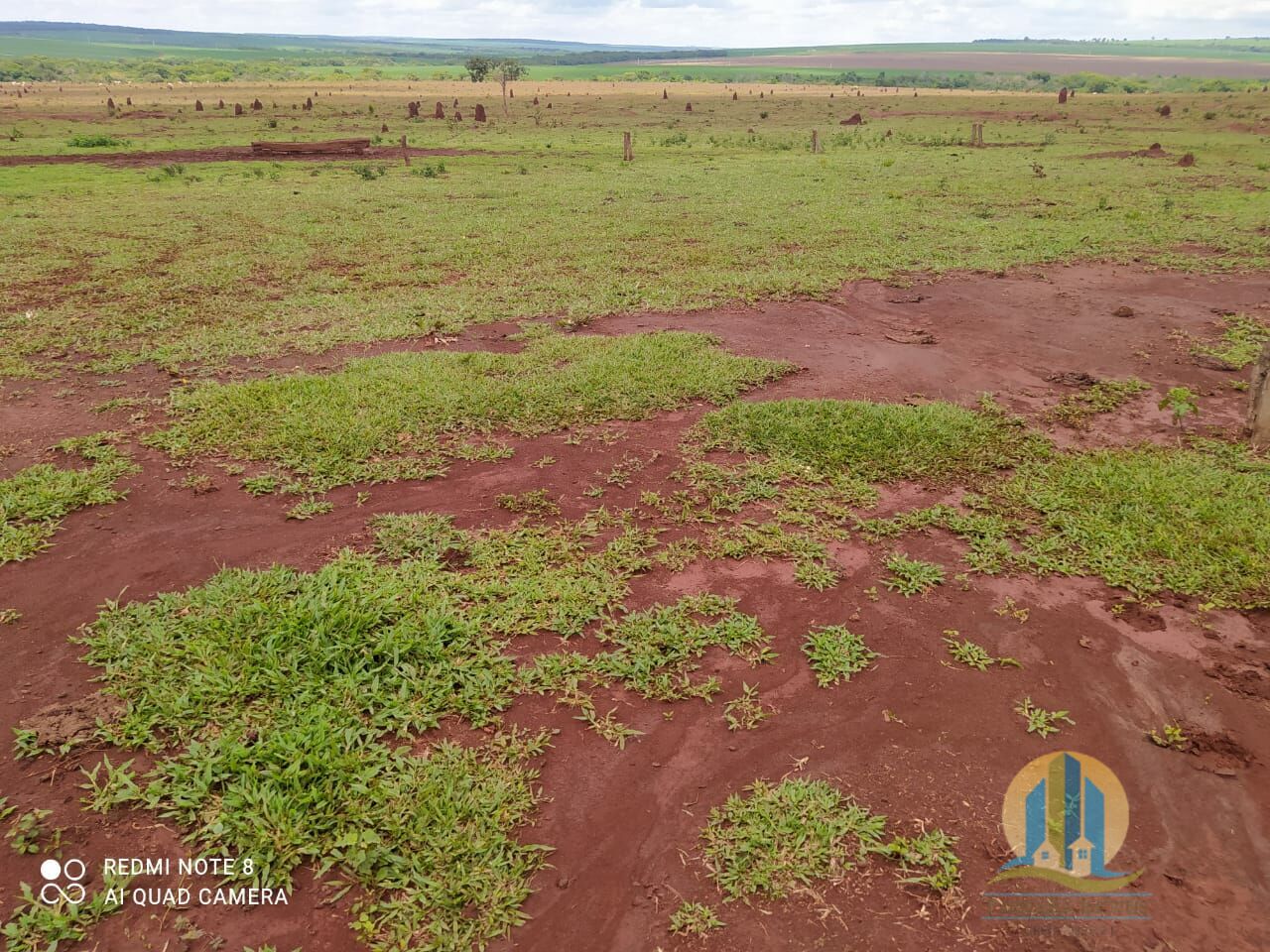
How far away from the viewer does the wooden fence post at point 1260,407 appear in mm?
6523

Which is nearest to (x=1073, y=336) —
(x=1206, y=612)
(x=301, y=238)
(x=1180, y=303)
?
(x=1180, y=303)

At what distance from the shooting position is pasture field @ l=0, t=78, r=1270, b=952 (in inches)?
121

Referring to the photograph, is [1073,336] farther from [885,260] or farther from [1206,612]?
[1206,612]

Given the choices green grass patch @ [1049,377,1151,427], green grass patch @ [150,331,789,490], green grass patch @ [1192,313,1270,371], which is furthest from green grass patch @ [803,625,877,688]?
green grass patch @ [1192,313,1270,371]

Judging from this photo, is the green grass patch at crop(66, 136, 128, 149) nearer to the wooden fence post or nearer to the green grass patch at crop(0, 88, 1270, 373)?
the green grass patch at crop(0, 88, 1270, 373)

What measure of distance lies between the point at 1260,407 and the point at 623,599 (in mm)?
6069

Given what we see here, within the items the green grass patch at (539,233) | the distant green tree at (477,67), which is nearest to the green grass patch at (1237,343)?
the green grass patch at (539,233)

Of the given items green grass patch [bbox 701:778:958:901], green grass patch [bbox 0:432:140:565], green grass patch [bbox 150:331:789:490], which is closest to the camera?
green grass patch [bbox 701:778:958:901]

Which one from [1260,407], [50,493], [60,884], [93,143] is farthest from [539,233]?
[93,143]

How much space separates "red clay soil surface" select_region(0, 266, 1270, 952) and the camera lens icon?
6 centimetres

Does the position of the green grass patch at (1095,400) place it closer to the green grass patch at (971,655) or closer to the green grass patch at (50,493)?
the green grass patch at (971,655)

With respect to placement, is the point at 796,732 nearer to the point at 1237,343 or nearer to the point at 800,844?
the point at 800,844

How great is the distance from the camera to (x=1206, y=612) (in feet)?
15.0

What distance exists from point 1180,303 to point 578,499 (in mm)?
9919
